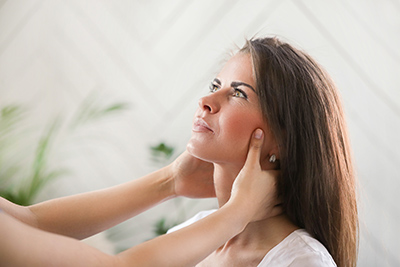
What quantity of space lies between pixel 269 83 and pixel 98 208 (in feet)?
2.03

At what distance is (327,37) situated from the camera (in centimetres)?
177

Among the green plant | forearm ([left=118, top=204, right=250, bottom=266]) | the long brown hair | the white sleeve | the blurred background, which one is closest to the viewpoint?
forearm ([left=118, top=204, right=250, bottom=266])

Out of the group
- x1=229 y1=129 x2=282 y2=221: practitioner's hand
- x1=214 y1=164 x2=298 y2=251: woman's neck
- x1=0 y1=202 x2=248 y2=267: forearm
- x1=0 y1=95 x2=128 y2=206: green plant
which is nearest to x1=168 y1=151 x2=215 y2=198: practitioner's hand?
x1=214 y1=164 x2=298 y2=251: woman's neck

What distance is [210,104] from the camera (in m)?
1.15

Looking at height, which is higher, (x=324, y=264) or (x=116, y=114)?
(x=116, y=114)

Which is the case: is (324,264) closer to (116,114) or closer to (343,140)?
(343,140)

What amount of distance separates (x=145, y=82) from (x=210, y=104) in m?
1.09

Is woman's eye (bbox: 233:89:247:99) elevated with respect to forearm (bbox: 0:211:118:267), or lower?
lower

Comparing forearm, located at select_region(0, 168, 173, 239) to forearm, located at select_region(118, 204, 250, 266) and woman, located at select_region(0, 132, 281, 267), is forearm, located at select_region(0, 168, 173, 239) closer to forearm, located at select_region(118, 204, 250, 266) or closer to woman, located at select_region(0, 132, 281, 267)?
woman, located at select_region(0, 132, 281, 267)

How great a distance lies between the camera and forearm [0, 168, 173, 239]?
3.84 feet

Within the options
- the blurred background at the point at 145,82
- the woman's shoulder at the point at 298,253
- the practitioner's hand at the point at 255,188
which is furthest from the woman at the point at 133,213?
the blurred background at the point at 145,82

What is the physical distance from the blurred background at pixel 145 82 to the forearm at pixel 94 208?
2.21 feet

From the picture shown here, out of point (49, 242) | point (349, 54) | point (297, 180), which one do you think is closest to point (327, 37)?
point (349, 54)

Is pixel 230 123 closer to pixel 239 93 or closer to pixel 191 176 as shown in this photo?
pixel 239 93
